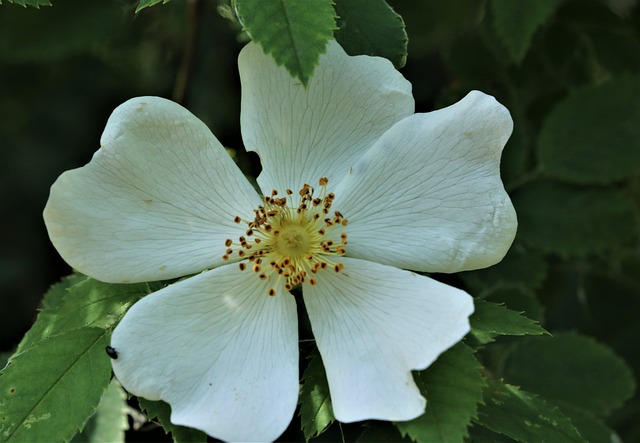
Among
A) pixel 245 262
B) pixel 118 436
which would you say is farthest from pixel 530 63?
pixel 118 436

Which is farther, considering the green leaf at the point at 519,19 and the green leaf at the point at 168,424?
the green leaf at the point at 519,19

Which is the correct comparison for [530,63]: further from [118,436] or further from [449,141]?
[118,436]

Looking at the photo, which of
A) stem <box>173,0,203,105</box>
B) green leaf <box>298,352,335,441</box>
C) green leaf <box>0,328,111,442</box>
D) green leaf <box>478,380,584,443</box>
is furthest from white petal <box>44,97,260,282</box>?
stem <box>173,0,203,105</box>

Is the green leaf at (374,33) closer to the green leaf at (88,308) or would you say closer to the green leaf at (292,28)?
the green leaf at (292,28)

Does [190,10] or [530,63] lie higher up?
[190,10]

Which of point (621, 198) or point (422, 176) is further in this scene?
point (621, 198)

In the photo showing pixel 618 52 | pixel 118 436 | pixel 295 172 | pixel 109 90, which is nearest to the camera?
pixel 295 172

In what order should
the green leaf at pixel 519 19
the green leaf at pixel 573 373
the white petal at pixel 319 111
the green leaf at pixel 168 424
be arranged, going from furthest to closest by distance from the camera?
the green leaf at pixel 573 373 → the green leaf at pixel 519 19 → the white petal at pixel 319 111 → the green leaf at pixel 168 424

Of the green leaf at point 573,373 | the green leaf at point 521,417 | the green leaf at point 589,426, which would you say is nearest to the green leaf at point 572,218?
the green leaf at point 573,373
